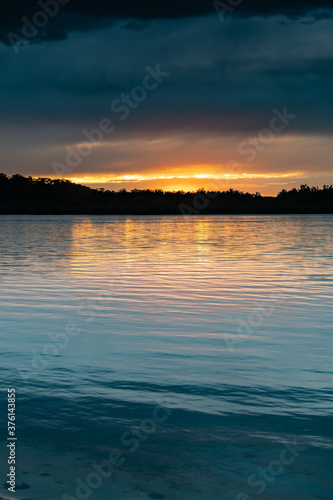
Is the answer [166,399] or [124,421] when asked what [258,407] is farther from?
[124,421]

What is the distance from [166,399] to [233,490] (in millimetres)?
2905

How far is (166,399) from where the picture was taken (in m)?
8.31

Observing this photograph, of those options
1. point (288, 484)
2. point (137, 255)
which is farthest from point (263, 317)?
point (137, 255)

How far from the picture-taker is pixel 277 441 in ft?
21.9

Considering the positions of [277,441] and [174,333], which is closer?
[277,441]

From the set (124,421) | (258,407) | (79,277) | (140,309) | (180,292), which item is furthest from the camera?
(79,277)

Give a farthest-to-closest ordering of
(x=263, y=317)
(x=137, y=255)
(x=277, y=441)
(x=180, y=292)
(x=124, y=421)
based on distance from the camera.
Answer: (x=137, y=255)
(x=180, y=292)
(x=263, y=317)
(x=124, y=421)
(x=277, y=441)

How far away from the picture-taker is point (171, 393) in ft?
28.3

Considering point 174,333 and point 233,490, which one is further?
point 174,333

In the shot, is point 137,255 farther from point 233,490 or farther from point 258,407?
point 233,490

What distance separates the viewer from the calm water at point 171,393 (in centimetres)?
575

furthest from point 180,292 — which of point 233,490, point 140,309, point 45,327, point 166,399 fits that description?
point 233,490

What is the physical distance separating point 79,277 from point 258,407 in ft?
60.4

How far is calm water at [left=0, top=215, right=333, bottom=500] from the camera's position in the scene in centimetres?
575
